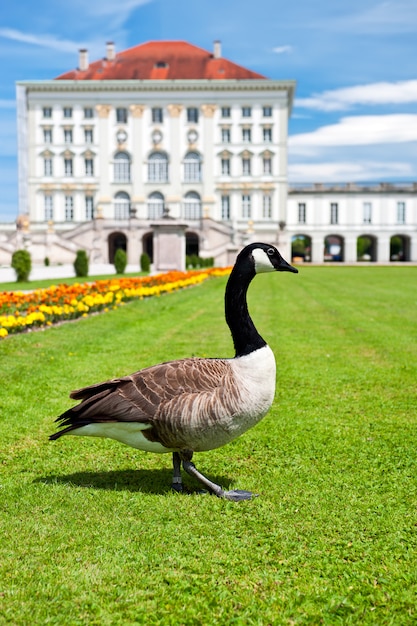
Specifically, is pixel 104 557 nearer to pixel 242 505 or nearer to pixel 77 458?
pixel 242 505

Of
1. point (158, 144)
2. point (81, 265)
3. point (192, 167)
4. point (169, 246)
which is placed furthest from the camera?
point (192, 167)

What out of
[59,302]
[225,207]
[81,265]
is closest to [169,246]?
[81,265]

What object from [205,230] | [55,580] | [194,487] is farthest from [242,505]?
[205,230]

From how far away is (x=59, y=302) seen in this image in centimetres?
1252

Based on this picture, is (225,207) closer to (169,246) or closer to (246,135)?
(246,135)

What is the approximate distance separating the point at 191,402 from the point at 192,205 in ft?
210

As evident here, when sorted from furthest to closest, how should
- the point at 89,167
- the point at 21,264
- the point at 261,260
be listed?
the point at 89,167 → the point at 21,264 → the point at 261,260

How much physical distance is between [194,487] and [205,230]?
53.3 metres

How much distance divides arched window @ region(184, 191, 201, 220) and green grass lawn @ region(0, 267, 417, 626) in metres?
59.9

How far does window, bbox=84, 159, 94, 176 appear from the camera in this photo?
6706 centimetres

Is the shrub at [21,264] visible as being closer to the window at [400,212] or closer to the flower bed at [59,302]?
the flower bed at [59,302]

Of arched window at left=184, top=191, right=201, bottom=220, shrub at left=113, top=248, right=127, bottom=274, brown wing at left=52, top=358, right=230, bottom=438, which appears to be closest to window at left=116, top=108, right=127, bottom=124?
arched window at left=184, top=191, right=201, bottom=220

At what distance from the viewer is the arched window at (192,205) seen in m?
66.5

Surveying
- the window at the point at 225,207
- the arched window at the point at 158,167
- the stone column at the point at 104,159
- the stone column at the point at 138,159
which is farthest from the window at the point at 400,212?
the stone column at the point at 104,159
